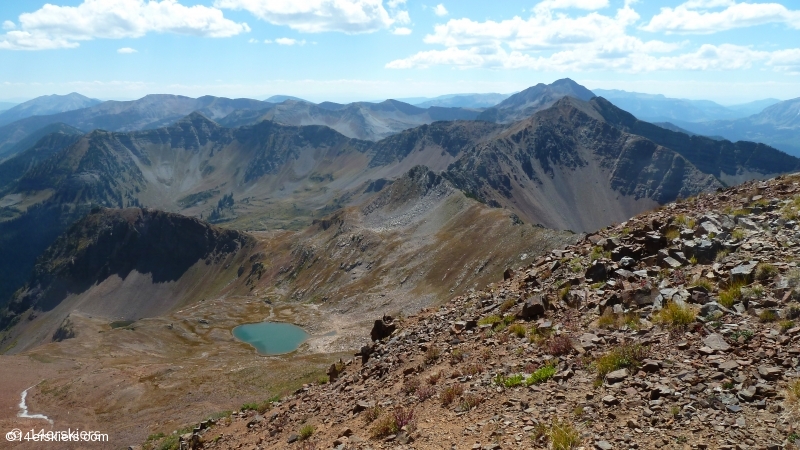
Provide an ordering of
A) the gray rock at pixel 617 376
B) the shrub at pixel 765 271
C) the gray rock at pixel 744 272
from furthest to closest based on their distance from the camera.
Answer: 1. the gray rock at pixel 744 272
2. the shrub at pixel 765 271
3. the gray rock at pixel 617 376

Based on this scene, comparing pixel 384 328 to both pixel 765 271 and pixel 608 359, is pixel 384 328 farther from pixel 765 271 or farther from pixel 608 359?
pixel 765 271

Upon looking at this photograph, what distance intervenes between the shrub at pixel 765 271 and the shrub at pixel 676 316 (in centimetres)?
279

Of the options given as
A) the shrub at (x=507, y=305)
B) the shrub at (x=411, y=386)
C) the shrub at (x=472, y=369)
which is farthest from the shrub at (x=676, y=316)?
the shrub at (x=411, y=386)

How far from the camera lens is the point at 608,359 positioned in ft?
48.4

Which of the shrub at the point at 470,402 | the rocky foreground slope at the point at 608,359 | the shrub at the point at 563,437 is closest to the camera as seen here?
the shrub at the point at 563,437

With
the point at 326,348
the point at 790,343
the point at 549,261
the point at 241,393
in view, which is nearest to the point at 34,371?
the point at 241,393

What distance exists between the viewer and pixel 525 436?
12.9 meters

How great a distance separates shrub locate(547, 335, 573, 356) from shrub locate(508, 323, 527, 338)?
6.45ft

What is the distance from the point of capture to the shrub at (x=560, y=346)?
54.6 ft

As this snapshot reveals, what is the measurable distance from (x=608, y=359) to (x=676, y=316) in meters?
3.12

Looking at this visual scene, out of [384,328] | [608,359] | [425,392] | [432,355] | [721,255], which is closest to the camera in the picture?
[608,359]

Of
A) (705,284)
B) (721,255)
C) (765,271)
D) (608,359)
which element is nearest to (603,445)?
(608,359)

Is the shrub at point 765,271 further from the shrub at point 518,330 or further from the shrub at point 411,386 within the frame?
the shrub at point 411,386

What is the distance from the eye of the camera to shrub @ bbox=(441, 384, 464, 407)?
1623cm
